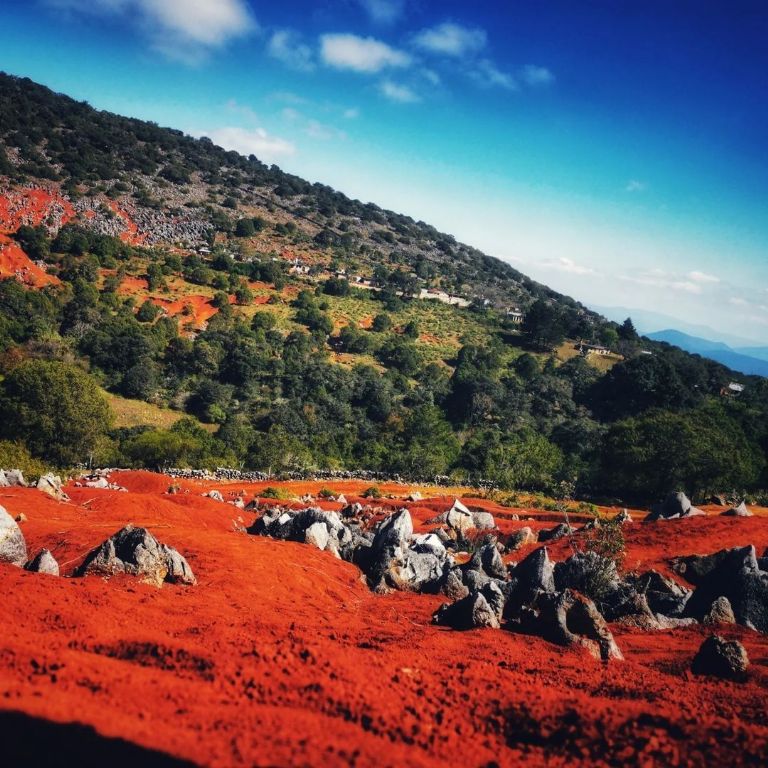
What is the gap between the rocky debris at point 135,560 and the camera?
1488cm

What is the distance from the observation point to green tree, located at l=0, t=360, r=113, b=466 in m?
37.8

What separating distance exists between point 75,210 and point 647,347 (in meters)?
129

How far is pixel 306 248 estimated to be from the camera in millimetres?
125812

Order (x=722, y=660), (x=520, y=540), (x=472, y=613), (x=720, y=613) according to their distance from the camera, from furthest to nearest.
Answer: (x=520, y=540) < (x=720, y=613) < (x=472, y=613) < (x=722, y=660)

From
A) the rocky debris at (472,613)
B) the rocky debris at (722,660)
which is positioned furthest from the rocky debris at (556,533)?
the rocky debris at (722,660)

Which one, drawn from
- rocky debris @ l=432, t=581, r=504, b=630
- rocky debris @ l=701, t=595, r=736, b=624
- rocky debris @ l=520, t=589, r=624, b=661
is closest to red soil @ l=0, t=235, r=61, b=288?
rocky debris @ l=432, t=581, r=504, b=630

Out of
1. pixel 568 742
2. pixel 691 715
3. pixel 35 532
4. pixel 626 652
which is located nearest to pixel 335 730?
pixel 568 742

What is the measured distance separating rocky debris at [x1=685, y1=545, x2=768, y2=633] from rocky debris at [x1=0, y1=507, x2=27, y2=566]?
73.1ft

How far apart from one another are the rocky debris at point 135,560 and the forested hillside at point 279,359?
959 inches

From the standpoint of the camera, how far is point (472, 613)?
50.7ft

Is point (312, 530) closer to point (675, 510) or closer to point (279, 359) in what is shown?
point (675, 510)

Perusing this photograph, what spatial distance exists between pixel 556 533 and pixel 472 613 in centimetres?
1668

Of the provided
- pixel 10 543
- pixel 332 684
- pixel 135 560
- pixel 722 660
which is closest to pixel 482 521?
pixel 722 660

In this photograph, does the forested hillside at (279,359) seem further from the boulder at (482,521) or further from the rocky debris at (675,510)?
the boulder at (482,521)
